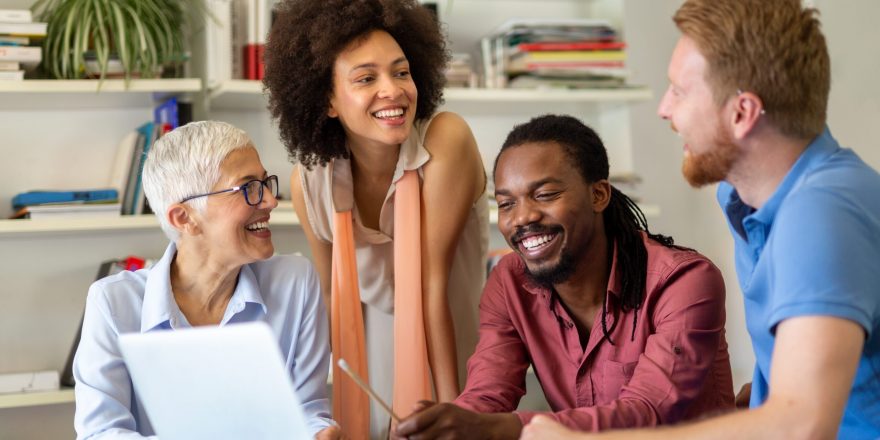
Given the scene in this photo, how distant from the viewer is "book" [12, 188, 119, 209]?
282cm

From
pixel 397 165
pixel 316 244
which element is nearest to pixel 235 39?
pixel 316 244

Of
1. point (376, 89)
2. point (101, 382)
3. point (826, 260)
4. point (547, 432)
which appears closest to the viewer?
point (826, 260)

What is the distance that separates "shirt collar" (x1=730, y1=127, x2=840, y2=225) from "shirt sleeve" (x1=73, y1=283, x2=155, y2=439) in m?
0.99

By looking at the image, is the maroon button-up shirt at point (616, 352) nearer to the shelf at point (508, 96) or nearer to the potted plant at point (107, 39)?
the shelf at point (508, 96)

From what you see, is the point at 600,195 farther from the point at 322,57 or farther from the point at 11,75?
the point at 11,75

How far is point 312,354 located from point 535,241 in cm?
47

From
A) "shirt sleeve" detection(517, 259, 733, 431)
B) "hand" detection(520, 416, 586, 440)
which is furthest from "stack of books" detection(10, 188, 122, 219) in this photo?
"hand" detection(520, 416, 586, 440)

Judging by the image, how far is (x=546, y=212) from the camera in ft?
5.56

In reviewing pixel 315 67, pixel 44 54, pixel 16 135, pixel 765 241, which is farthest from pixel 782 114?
pixel 16 135

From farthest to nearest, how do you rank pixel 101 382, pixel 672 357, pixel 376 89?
pixel 376 89
pixel 101 382
pixel 672 357

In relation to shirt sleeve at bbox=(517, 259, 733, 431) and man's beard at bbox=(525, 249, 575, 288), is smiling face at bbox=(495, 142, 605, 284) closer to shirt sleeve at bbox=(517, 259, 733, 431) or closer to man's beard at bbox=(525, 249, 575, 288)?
man's beard at bbox=(525, 249, 575, 288)

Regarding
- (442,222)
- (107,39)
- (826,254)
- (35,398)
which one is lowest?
(35,398)

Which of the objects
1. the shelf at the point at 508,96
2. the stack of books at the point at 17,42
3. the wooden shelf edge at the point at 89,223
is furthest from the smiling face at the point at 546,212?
the stack of books at the point at 17,42

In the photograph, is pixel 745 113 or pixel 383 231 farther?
pixel 383 231
